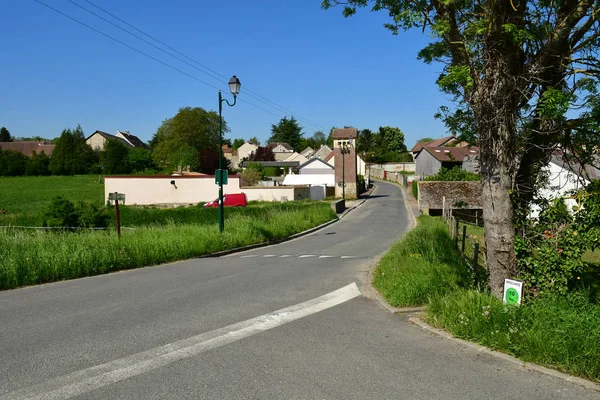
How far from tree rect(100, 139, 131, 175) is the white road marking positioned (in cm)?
8902

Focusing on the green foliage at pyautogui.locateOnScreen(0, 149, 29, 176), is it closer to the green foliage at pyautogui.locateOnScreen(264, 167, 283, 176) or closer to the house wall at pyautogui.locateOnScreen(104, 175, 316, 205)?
the green foliage at pyautogui.locateOnScreen(264, 167, 283, 176)

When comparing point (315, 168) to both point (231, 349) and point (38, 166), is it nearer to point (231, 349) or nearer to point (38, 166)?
point (38, 166)

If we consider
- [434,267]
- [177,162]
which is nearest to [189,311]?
[434,267]

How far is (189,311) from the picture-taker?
752 centimetres

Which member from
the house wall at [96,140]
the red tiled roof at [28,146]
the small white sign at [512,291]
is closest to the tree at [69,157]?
the house wall at [96,140]

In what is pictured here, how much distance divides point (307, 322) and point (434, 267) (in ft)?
10.2

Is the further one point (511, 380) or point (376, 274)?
point (376, 274)

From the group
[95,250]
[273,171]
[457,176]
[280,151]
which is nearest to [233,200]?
[457,176]

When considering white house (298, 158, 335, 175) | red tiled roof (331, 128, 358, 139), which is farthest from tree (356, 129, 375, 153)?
red tiled roof (331, 128, 358, 139)

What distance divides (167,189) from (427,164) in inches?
1344

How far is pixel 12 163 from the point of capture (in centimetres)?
8425

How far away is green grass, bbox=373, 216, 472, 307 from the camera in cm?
771

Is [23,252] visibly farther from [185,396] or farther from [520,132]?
[520,132]

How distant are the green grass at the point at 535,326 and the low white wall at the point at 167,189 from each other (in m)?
42.8
